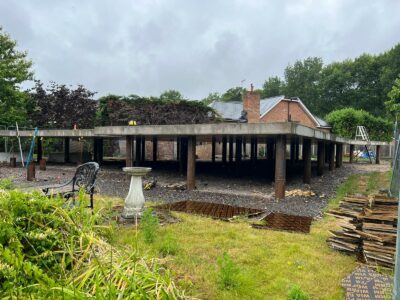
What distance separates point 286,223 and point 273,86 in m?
64.3

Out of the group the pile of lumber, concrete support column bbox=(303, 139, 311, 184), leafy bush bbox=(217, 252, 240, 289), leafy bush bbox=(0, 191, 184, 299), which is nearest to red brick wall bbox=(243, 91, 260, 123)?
concrete support column bbox=(303, 139, 311, 184)

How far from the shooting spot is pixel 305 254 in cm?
473

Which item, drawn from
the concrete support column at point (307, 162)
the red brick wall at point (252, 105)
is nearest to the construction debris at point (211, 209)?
the concrete support column at point (307, 162)

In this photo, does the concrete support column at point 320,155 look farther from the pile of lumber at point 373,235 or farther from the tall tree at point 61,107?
the tall tree at point 61,107

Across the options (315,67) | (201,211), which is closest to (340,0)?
(201,211)

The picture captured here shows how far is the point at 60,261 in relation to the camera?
131 inches

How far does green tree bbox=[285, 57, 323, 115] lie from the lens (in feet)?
196

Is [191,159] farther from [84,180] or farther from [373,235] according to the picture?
[373,235]

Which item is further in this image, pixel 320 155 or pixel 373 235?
pixel 320 155

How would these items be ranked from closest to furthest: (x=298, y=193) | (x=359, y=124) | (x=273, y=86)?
(x=298, y=193) → (x=359, y=124) → (x=273, y=86)

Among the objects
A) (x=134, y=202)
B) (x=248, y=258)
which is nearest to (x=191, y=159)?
(x=134, y=202)

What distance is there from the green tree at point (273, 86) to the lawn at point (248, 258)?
208 ft

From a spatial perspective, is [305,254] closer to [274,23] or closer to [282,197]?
[282,197]

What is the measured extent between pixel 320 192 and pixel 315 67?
5988 centimetres
